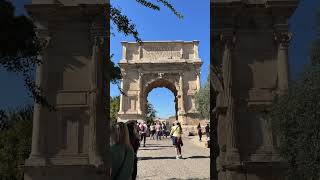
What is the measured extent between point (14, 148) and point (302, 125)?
192 inches

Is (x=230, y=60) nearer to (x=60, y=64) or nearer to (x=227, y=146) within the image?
(x=227, y=146)

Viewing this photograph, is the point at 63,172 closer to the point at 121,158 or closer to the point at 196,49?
the point at 121,158

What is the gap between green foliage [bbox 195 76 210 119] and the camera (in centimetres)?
4188

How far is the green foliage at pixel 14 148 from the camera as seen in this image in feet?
24.5

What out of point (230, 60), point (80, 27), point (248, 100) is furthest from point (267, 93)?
point (80, 27)

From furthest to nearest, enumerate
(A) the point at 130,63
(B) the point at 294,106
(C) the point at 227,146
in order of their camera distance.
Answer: (A) the point at 130,63 → (C) the point at 227,146 → (B) the point at 294,106

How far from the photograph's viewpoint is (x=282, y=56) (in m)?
7.23

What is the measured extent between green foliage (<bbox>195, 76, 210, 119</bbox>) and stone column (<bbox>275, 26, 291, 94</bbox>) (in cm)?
3436

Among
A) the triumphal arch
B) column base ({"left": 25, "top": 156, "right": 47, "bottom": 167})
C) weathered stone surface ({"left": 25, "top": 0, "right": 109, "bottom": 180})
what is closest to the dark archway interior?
the triumphal arch

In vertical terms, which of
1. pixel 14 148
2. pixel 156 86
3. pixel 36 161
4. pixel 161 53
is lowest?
pixel 36 161

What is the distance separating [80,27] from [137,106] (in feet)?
130

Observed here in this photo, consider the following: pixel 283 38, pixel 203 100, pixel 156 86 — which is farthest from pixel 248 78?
pixel 156 86

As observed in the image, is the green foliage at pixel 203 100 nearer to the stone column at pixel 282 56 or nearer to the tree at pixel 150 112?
the tree at pixel 150 112

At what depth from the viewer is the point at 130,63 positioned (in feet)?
149
